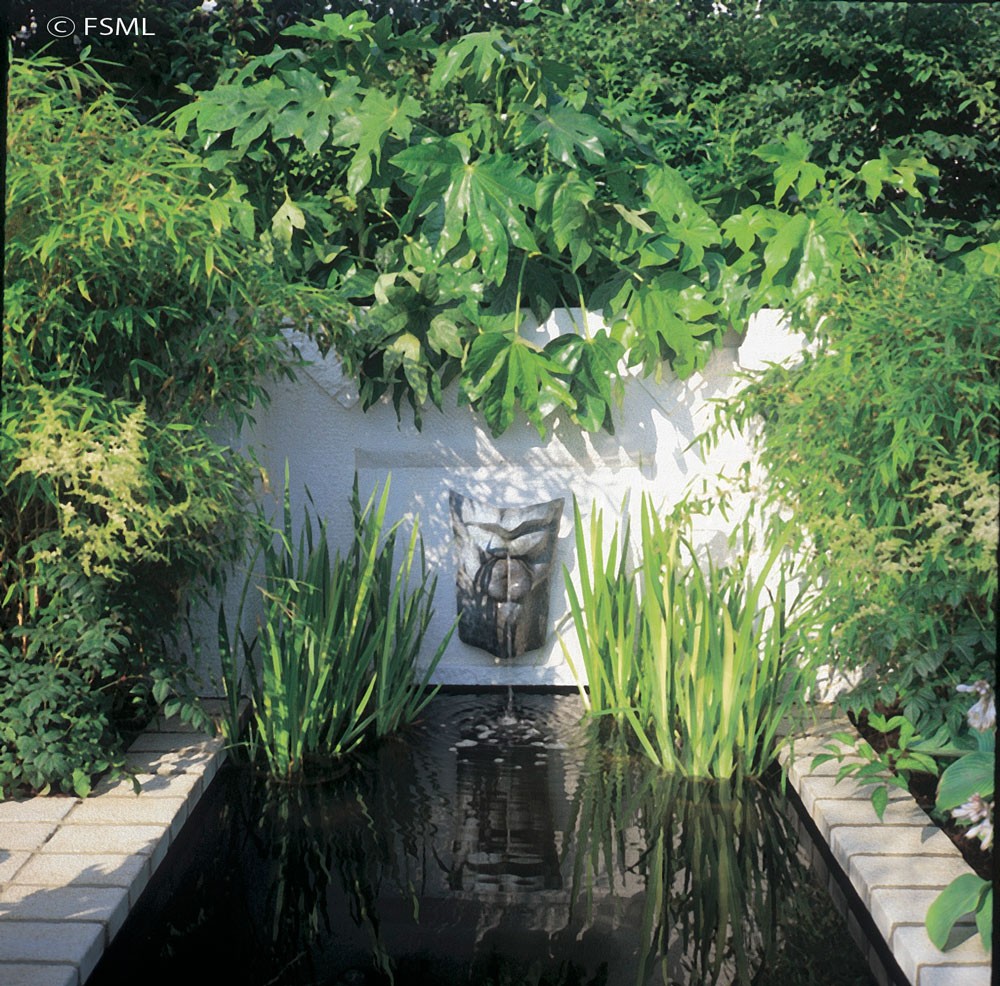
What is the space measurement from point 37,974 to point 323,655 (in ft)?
4.20

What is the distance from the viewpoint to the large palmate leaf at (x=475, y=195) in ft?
13.0

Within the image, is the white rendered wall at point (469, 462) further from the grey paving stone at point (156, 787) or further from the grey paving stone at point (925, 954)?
the grey paving stone at point (925, 954)

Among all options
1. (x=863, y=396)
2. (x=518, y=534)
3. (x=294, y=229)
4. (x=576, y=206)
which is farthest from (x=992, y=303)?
(x=294, y=229)

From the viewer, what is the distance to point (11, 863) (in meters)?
2.77

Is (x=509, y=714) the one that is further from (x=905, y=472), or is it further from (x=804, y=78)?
(x=804, y=78)

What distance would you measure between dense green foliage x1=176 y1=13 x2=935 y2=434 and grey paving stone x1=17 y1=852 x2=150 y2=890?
1765mm

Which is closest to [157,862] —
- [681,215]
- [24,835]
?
[24,835]

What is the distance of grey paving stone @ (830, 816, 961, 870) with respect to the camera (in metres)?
2.85

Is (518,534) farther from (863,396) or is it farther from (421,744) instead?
(863,396)

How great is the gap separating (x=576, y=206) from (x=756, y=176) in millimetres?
823

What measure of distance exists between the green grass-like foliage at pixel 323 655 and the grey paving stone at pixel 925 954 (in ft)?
5.28

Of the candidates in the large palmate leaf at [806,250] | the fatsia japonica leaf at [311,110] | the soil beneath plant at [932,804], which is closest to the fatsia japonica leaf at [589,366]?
the large palmate leaf at [806,250]

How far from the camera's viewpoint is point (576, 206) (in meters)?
4.06

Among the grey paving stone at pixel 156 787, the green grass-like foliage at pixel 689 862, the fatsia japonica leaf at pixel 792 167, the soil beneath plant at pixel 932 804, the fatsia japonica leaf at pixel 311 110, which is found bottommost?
the green grass-like foliage at pixel 689 862
